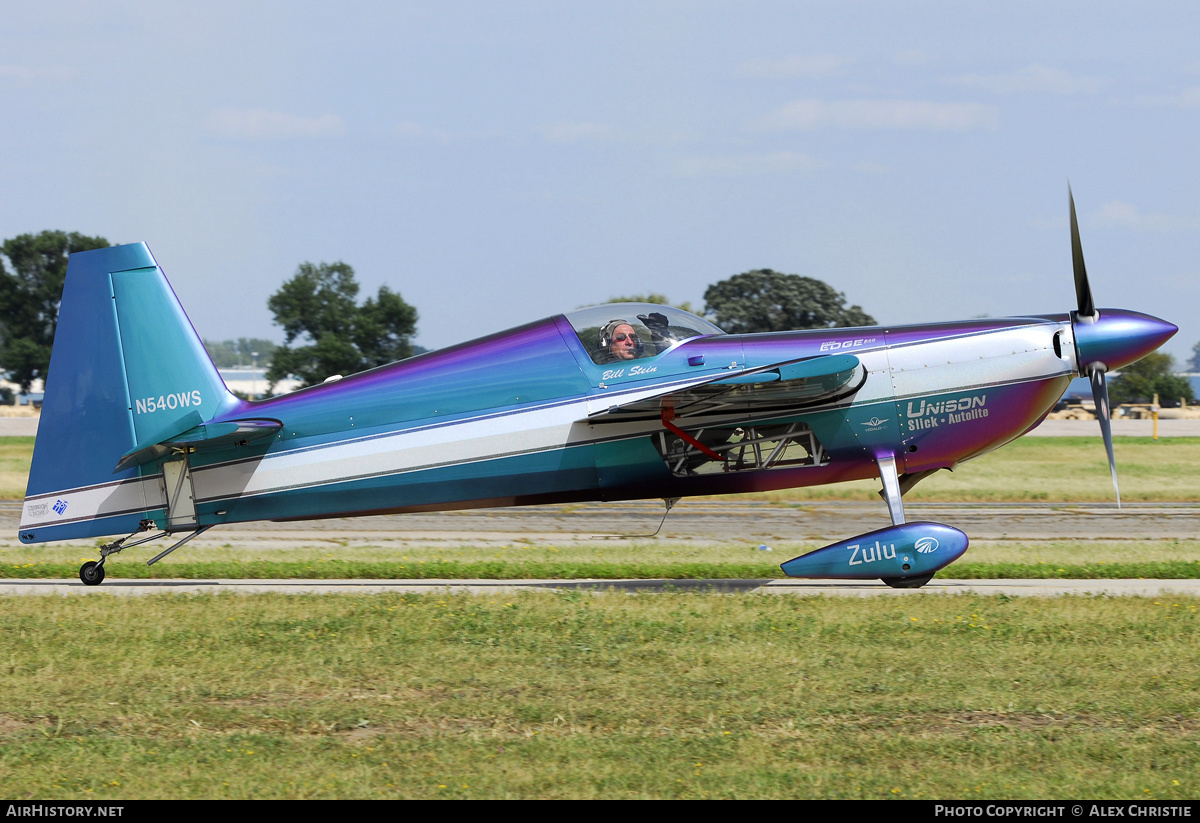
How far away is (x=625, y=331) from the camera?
11.5 meters

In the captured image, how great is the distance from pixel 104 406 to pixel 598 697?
7315 millimetres

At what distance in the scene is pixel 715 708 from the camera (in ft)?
23.5

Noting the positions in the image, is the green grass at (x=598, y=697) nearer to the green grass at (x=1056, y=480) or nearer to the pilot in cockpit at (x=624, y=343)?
the pilot in cockpit at (x=624, y=343)

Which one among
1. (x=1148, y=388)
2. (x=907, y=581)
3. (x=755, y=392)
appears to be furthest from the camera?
(x=1148, y=388)

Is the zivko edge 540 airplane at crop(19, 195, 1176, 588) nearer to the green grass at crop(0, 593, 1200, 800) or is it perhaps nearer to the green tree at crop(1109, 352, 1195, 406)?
the green grass at crop(0, 593, 1200, 800)

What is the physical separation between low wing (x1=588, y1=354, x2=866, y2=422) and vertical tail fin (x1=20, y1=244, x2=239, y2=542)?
4.77m

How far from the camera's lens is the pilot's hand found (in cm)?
1154

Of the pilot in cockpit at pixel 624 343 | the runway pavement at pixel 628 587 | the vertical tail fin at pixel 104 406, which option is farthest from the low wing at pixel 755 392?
the vertical tail fin at pixel 104 406

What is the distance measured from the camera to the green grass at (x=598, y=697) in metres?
5.86

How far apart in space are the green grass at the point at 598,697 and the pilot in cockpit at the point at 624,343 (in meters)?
2.56

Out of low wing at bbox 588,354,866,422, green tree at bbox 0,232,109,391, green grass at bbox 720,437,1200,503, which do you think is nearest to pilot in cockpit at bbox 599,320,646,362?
low wing at bbox 588,354,866,422

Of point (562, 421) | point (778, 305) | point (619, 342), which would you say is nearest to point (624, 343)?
point (619, 342)

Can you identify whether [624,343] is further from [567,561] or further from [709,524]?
[709,524]
